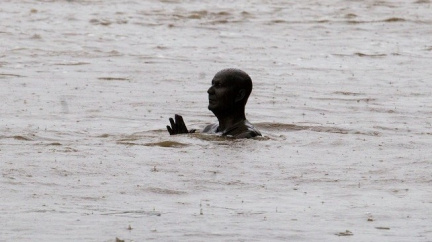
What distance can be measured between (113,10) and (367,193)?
851 inches

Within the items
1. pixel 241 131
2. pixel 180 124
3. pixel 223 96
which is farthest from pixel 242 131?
pixel 180 124

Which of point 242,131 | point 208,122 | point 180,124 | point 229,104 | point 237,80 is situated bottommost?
point 208,122

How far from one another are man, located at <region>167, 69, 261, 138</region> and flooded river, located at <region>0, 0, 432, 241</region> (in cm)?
25

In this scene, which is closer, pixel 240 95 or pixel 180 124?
pixel 180 124

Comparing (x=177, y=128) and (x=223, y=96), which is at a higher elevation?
(x=223, y=96)

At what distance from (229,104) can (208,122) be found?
2513mm

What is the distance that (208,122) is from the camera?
16562 millimetres

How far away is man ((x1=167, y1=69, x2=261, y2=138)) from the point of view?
14.1 metres

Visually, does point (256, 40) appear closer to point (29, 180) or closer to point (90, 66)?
point (90, 66)

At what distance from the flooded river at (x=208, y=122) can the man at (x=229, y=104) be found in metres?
0.25

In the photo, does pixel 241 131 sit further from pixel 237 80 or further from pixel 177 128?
pixel 177 128

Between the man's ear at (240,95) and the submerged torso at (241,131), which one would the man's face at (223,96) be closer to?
the man's ear at (240,95)

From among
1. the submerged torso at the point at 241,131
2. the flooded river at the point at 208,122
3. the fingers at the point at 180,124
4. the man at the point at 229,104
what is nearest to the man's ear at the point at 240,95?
the man at the point at 229,104

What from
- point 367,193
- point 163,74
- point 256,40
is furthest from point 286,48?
point 367,193
